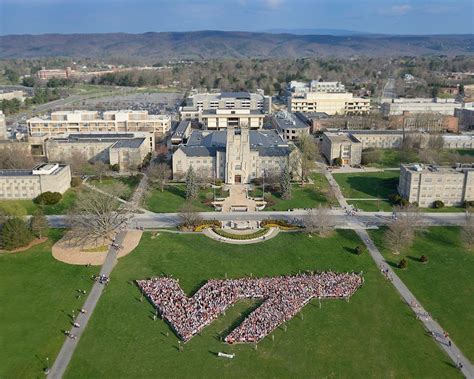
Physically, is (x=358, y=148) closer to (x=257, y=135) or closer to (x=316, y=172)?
(x=316, y=172)

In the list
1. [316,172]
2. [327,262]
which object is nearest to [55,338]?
[327,262]

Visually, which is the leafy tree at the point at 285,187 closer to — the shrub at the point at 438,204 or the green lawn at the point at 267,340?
the shrub at the point at 438,204

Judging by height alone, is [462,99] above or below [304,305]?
above

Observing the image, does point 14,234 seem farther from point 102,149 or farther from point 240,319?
point 102,149

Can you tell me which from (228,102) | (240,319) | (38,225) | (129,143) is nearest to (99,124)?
(129,143)

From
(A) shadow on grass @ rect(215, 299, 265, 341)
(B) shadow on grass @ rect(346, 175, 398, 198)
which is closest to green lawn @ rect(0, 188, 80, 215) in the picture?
(A) shadow on grass @ rect(215, 299, 265, 341)

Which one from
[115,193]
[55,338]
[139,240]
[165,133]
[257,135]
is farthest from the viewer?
[165,133]

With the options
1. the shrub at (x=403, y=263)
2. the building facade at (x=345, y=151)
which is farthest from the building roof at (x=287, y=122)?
the shrub at (x=403, y=263)

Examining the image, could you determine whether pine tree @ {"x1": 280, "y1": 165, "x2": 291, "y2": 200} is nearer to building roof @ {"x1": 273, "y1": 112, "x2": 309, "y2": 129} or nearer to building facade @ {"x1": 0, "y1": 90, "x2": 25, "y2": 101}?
building roof @ {"x1": 273, "y1": 112, "x2": 309, "y2": 129}
